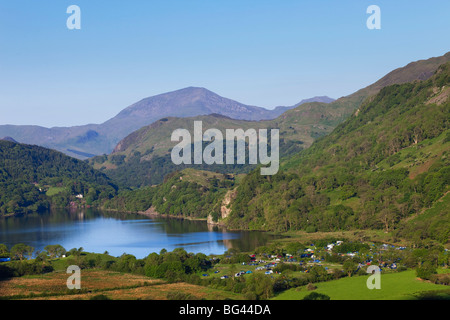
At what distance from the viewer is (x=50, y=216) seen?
182875mm

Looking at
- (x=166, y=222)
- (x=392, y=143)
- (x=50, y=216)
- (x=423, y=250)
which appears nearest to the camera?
(x=423, y=250)

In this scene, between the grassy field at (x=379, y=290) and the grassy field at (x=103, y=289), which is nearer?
the grassy field at (x=379, y=290)

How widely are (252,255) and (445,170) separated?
46.8m

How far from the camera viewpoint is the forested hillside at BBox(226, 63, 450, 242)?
106 meters

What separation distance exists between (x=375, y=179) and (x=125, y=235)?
64295 mm

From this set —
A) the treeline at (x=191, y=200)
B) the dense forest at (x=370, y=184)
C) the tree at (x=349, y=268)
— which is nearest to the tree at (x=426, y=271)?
the tree at (x=349, y=268)

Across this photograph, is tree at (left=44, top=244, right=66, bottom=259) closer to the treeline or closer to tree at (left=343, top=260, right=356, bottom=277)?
tree at (left=343, top=260, right=356, bottom=277)

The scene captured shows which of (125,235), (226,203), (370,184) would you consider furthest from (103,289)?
(226,203)

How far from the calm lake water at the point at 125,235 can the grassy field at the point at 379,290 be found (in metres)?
35.9

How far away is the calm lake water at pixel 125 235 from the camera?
347 ft
